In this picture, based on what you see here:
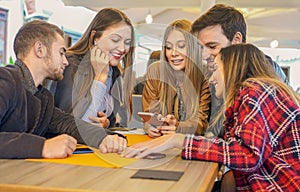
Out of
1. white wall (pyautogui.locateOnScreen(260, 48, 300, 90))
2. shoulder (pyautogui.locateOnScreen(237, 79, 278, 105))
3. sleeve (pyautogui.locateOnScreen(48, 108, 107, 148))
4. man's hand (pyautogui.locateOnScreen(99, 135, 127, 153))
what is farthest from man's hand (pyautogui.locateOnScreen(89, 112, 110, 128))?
white wall (pyautogui.locateOnScreen(260, 48, 300, 90))

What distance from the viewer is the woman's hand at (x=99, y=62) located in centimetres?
211

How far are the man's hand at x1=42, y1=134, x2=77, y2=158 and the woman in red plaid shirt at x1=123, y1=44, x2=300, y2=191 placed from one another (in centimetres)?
20

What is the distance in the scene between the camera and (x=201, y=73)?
83.3 inches

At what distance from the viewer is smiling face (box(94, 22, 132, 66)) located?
6.74 feet

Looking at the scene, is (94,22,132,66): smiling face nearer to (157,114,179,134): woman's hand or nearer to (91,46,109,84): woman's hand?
(91,46,109,84): woman's hand

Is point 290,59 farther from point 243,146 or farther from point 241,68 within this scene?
point 243,146

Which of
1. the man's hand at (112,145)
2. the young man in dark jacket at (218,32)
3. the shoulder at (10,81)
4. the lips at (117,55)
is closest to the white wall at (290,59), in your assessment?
the young man in dark jacket at (218,32)

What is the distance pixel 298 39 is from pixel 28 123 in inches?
273

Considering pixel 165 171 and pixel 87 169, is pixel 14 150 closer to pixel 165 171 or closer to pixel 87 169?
pixel 87 169

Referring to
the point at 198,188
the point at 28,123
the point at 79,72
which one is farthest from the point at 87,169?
the point at 79,72

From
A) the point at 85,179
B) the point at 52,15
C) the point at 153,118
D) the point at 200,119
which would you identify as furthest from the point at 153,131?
the point at 52,15

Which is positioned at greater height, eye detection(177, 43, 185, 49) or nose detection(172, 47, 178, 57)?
eye detection(177, 43, 185, 49)

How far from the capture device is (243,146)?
131 centimetres

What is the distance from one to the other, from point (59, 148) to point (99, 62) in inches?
33.8
